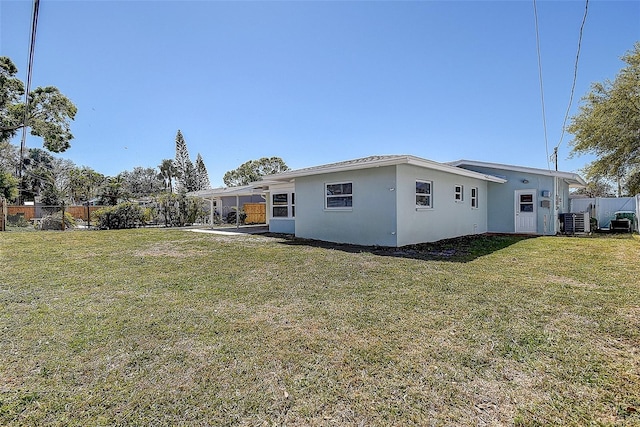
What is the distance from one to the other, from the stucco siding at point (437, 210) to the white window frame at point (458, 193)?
0.09m

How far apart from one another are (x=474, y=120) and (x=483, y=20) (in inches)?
295

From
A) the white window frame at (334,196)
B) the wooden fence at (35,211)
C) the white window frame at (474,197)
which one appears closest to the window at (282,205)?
the white window frame at (334,196)

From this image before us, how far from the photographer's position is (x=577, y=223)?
50.0ft

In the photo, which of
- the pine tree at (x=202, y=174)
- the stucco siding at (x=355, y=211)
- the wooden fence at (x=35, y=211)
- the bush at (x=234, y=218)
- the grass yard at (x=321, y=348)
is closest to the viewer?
the grass yard at (x=321, y=348)

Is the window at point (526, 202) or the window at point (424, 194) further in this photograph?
the window at point (526, 202)

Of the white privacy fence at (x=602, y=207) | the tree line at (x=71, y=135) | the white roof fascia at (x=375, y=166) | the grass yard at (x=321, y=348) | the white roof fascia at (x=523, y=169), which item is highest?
the tree line at (x=71, y=135)

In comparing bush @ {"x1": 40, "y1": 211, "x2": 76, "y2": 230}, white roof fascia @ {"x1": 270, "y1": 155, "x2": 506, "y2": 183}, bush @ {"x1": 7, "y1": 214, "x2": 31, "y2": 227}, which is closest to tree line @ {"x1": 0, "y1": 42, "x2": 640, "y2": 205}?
bush @ {"x1": 40, "y1": 211, "x2": 76, "y2": 230}

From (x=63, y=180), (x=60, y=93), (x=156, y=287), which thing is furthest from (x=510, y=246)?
(x=63, y=180)

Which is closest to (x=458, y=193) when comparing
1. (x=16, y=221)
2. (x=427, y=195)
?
(x=427, y=195)

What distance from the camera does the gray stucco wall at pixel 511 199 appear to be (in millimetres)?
14242

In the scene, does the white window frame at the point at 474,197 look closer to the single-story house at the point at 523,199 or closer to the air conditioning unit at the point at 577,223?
the single-story house at the point at 523,199

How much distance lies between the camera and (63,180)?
43938mm

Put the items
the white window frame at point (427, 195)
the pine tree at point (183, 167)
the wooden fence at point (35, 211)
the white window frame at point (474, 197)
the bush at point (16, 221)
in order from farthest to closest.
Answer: the pine tree at point (183, 167)
the wooden fence at point (35, 211)
the bush at point (16, 221)
the white window frame at point (474, 197)
the white window frame at point (427, 195)

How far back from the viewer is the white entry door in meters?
14.5
